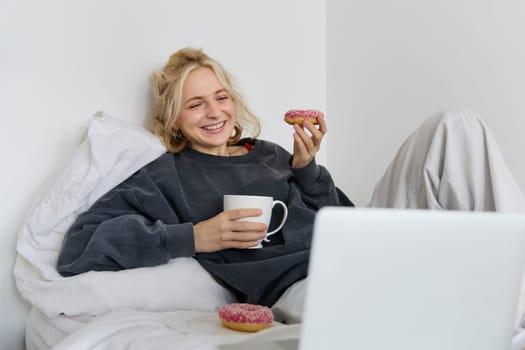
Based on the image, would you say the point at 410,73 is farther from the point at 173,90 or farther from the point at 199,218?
the point at 199,218

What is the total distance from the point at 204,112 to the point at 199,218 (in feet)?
0.94

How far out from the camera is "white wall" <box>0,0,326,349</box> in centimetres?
150

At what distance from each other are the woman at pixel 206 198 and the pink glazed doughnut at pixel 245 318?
0.84 feet

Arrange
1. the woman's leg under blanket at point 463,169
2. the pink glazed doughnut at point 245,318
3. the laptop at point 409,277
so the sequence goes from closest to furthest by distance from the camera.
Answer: the laptop at point 409,277 → the pink glazed doughnut at point 245,318 → the woman's leg under blanket at point 463,169

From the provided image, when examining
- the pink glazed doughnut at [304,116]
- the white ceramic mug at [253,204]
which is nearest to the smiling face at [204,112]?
the pink glazed doughnut at [304,116]

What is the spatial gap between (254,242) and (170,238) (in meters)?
0.18

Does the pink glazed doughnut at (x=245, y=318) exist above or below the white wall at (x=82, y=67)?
below

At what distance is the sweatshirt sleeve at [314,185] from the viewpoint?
1.64 meters

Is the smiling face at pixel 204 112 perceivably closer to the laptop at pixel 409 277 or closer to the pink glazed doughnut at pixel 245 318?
the pink glazed doughnut at pixel 245 318

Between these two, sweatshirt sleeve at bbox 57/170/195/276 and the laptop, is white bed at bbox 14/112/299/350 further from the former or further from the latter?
the laptop

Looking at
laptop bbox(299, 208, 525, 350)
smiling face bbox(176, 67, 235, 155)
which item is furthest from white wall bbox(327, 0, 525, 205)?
laptop bbox(299, 208, 525, 350)

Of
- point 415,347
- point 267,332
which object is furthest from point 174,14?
point 415,347

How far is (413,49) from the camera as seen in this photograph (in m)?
2.19

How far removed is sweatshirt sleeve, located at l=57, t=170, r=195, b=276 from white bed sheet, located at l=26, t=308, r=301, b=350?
5.0 inches
